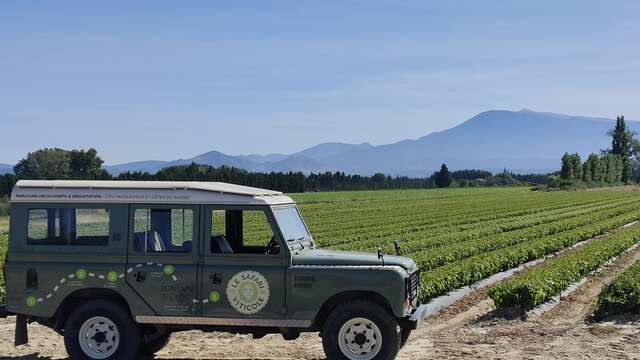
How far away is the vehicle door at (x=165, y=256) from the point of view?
9375 millimetres

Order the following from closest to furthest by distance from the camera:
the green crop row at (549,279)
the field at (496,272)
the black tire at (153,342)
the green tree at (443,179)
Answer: the black tire at (153,342), the field at (496,272), the green crop row at (549,279), the green tree at (443,179)

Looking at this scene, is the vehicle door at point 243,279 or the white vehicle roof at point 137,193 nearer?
the vehicle door at point 243,279

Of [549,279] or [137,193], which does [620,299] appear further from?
[137,193]

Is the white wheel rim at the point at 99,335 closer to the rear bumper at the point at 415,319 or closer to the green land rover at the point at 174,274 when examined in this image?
the green land rover at the point at 174,274

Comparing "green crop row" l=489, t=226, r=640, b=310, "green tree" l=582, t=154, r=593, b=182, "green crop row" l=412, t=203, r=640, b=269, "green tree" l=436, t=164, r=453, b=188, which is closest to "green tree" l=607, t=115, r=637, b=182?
"green tree" l=582, t=154, r=593, b=182

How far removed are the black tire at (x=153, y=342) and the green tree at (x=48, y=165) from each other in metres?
96.0

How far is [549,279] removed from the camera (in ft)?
50.1

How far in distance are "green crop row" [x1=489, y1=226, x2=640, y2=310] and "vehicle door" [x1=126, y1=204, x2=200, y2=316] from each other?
253 inches

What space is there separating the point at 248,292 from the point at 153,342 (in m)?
2.13

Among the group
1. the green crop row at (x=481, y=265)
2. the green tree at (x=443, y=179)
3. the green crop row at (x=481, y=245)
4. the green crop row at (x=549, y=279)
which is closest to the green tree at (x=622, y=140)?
the green tree at (x=443, y=179)

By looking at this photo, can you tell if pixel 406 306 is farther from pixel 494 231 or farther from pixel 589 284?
pixel 494 231

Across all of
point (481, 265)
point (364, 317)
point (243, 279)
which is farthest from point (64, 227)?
point (481, 265)

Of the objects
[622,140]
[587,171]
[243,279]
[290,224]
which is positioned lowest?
[243,279]

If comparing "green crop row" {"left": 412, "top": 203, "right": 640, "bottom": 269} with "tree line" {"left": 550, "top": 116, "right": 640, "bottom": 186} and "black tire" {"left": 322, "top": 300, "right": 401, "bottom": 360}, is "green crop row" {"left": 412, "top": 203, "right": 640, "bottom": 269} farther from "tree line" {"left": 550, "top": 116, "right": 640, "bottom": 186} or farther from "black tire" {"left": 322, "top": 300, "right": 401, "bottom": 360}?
"tree line" {"left": 550, "top": 116, "right": 640, "bottom": 186}
